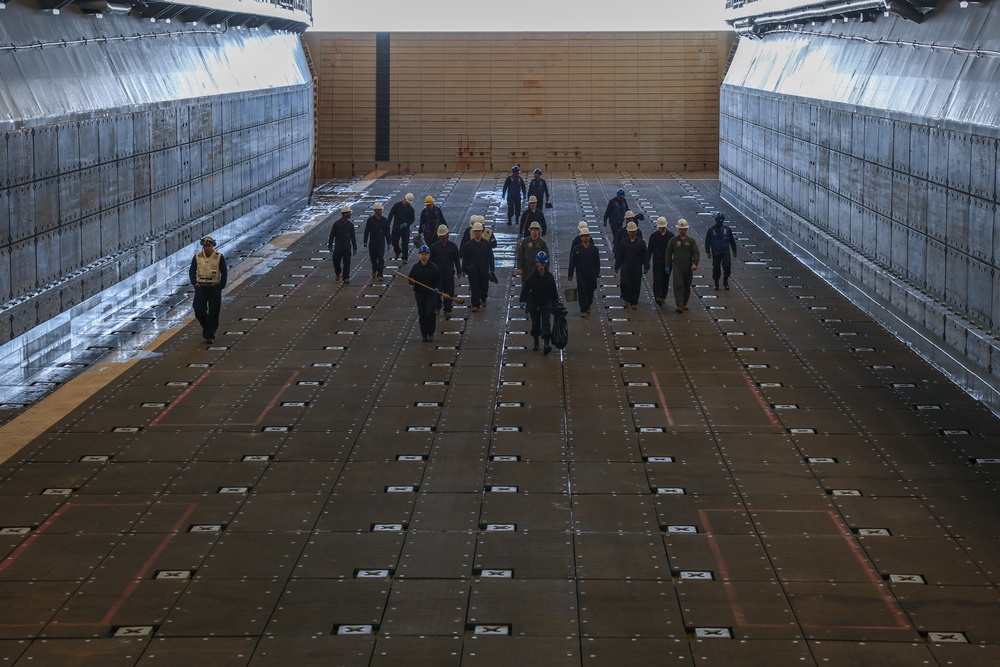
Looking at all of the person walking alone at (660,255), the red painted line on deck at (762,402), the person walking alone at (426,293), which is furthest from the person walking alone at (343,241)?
the red painted line on deck at (762,402)

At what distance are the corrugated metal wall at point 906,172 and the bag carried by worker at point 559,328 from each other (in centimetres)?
→ 468

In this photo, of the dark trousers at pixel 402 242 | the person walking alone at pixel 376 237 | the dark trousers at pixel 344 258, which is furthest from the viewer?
the dark trousers at pixel 402 242

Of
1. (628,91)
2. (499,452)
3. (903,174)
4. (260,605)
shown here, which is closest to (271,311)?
(499,452)

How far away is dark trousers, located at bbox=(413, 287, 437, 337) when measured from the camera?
720 inches

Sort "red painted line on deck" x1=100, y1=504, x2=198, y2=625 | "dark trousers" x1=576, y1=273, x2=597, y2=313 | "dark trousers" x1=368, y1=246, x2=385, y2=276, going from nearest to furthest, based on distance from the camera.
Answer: "red painted line on deck" x1=100, y1=504, x2=198, y2=625 < "dark trousers" x1=576, y1=273, x2=597, y2=313 < "dark trousers" x1=368, y1=246, x2=385, y2=276

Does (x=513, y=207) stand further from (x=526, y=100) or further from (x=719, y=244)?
(x=526, y=100)

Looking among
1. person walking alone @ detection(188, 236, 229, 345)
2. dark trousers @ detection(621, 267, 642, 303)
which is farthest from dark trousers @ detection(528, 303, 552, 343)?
person walking alone @ detection(188, 236, 229, 345)

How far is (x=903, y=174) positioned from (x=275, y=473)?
10816 millimetres

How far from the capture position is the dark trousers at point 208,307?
18.0 meters

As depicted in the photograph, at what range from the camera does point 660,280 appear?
68.4ft

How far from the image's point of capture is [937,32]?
18797 mm

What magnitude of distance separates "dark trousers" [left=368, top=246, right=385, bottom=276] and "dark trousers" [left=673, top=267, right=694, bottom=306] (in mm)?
5451

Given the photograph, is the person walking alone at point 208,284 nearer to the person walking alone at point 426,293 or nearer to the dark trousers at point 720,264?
the person walking alone at point 426,293

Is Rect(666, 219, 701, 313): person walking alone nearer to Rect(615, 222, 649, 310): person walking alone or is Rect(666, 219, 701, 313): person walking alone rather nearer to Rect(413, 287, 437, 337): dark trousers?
Rect(615, 222, 649, 310): person walking alone
